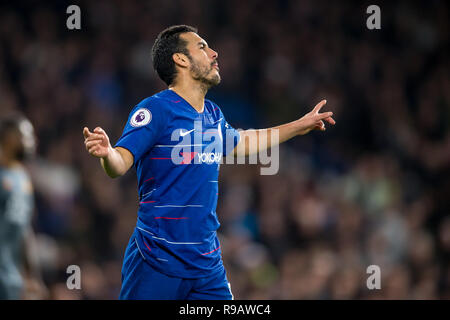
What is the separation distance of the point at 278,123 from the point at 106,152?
21.2ft

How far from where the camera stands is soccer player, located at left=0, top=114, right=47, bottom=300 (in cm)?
527

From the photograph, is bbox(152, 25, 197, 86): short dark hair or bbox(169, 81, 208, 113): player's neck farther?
bbox(152, 25, 197, 86): short dark hair

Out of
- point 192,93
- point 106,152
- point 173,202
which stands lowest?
point 173,202

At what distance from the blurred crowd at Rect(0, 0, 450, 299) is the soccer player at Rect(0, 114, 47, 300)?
1012 mm

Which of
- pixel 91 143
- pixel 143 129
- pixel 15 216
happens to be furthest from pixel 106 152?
pixel 15 216

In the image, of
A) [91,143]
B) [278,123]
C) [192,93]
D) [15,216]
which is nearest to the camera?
[91,143]

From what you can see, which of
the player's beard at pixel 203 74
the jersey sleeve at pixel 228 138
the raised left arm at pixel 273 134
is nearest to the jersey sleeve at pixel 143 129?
the player's beard at pixel 203 74

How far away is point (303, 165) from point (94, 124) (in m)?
2.87

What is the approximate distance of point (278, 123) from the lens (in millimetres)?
9539

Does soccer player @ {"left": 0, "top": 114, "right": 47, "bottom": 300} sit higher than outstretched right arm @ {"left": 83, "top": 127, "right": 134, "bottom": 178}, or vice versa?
outstretched right arm @ {"left": 83, "top": 127, "right": 134, "bottom": 178}

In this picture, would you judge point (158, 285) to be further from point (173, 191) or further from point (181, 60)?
point (181, 60)

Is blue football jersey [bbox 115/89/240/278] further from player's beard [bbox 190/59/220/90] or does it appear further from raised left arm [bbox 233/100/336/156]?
raised left arm [bbox 233/100/336/156]

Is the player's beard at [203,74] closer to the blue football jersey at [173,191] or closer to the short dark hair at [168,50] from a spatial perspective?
the short dark hair at [168,50]

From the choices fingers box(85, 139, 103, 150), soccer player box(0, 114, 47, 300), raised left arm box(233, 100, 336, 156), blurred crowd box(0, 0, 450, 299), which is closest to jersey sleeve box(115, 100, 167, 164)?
fingers box(85, 139, 103, 150)
